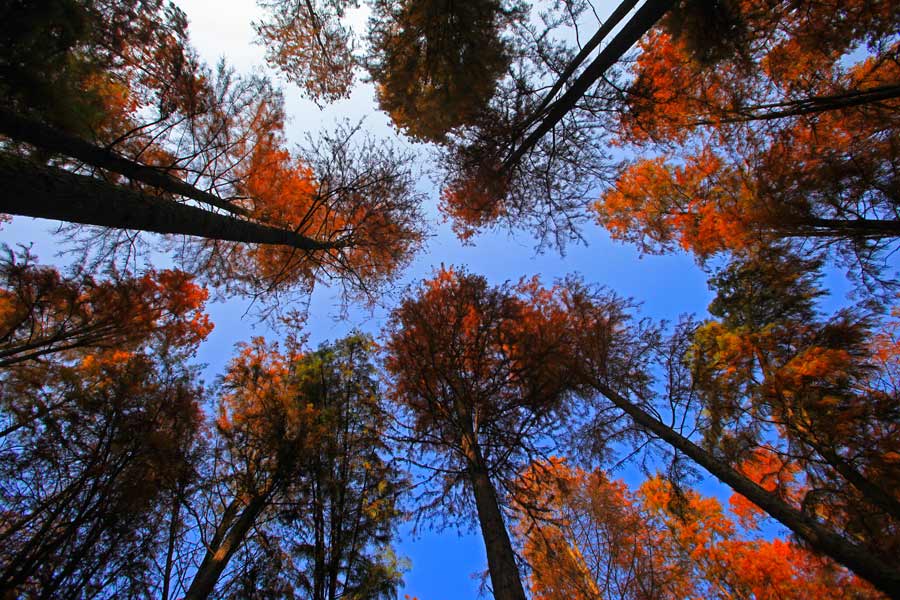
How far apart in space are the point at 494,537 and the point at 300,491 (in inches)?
123

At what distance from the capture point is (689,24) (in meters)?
4.60

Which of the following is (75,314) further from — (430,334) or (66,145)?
(430,334)

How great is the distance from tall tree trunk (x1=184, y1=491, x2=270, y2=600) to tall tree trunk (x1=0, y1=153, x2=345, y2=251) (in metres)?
3.62

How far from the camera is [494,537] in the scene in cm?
336

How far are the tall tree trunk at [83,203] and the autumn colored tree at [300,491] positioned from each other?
9.48 feet

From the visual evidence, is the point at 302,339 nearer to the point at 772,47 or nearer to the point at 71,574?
the point at 71,574

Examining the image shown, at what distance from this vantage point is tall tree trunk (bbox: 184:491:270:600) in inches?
150

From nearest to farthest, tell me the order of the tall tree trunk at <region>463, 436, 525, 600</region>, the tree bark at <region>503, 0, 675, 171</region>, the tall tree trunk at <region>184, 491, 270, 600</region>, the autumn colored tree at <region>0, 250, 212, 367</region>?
the tall tree trunk at <region>463, 436, 525, 600</region> < the tall tree trunk at <region>184, 491, 270, 600</region> < the tree bark at <region>503, 0, 675, 171</region> < the autumn colored tree at <region>0, 250, 212, 367</region>

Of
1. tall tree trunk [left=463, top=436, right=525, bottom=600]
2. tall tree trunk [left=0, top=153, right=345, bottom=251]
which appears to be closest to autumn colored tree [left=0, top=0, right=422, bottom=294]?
tall tree trunk [left=0, top=153, right=345, bottom=251]

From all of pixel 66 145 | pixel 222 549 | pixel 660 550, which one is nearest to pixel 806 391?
pixel 660 550

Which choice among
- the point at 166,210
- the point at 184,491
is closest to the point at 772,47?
the point at 166,210

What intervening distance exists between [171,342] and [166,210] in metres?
3.38

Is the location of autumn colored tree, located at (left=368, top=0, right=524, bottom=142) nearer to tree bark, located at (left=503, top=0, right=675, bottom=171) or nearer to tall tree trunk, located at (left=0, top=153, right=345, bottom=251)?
tree bark, located at (left=503, top=0, right=675, bottom=171)

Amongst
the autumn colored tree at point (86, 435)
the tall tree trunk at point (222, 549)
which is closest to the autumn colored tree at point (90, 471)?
the autumn colored tree at point (86, 435)
